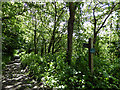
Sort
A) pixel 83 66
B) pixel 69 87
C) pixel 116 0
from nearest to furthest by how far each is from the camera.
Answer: pixel 69 87 → pixel 83 66 → pixel 116 0

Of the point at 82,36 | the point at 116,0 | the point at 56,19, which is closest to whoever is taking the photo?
the point at 116,0

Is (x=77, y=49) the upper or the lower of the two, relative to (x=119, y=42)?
lower

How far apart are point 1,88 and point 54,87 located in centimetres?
280

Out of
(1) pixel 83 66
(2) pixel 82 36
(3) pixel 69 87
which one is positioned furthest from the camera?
(2) pixel 82 36

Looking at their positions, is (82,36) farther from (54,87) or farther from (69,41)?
(54,87)

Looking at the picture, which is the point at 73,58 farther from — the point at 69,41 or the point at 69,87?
the point at 69,87

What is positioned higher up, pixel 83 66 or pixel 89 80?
pixel 83 66

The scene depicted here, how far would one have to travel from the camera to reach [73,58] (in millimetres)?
4938

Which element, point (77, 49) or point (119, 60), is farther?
point (77, 49)

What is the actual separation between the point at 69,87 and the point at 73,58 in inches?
77.0

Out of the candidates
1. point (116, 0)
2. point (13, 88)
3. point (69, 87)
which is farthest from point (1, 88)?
point (116, 0)

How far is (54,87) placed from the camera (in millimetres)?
3189

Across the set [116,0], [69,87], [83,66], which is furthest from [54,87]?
[116,0]

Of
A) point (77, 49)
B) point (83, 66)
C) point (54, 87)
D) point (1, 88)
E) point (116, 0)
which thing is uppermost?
point (116, 0)
